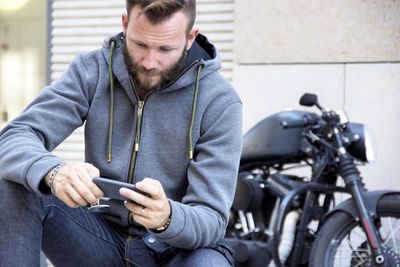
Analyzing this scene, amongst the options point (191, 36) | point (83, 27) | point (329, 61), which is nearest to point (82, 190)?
point (191, 36)

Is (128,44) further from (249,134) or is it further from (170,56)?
(249,134)

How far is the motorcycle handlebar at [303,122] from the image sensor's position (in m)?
4.40

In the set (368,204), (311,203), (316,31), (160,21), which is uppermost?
(160,21)

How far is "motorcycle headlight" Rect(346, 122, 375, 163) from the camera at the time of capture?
14.1 ft

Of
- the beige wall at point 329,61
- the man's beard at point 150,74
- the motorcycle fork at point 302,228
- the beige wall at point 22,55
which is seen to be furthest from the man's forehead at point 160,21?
the beige wall at point 22,55

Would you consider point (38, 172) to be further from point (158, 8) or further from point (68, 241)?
point (158, 8)

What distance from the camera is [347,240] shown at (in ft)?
13.9

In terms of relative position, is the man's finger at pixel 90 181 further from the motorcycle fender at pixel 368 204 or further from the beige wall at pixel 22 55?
the beige wall at pixel 22 55

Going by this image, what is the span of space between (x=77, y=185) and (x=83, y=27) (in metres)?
4.36

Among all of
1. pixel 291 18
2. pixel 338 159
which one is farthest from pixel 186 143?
pixel 291 18

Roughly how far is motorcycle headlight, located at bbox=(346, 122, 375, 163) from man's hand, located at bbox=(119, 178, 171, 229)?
2.03 m

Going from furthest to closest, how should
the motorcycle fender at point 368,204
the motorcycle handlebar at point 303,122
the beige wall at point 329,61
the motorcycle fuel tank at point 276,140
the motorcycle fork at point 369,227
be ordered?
the beige wall at point 329,61 < the motorcycle fuel tank at point 276,140 < the motorcycle handlebar at point 303,122 < the motorcycle fender at point 368,204 < the motorcycle fork at point 369,227

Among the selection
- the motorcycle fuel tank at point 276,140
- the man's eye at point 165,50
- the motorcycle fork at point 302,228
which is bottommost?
the motorcycle fork at point 302,228

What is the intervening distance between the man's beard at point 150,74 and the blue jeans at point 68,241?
0.51m
